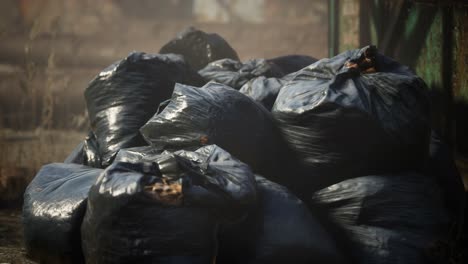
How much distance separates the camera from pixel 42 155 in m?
4.52

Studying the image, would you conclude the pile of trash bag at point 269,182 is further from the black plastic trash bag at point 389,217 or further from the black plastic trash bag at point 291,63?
the black plastic trash bag at point 291,63

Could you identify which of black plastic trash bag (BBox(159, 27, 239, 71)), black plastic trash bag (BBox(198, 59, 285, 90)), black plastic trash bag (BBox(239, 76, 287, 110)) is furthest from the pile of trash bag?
black plastic trash bag (BBox(159, 27, 239, 71))

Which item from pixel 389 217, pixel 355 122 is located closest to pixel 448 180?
pixel 389 217

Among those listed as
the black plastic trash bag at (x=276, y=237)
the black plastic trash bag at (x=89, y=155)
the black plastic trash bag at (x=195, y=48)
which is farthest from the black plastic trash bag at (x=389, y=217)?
the black plastic trash bag at (x=195, y=48)

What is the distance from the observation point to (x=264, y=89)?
277 centimetres

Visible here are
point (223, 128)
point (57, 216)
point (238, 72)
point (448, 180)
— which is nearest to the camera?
point (57, 216)

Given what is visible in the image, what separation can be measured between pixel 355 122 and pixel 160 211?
0.86m

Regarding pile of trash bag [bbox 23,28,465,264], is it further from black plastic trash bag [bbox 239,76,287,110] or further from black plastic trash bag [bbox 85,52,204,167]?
black plastic trash bag [bbox 239,76,287,110]

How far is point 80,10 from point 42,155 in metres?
6.73

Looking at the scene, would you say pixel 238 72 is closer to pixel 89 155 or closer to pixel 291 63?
pixel 291 63

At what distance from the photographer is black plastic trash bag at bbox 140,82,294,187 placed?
2297mm

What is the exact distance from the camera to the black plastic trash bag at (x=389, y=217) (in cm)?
212

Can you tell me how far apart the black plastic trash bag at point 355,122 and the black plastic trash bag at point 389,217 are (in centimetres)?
8

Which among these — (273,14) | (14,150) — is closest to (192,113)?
(14,150)
